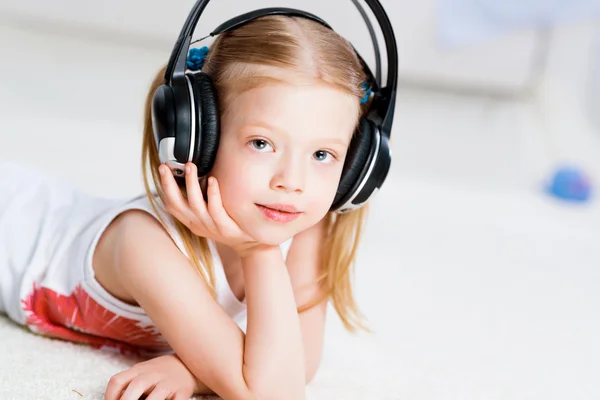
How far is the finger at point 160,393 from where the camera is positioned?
0.92m

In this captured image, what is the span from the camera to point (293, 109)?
36.7 inches

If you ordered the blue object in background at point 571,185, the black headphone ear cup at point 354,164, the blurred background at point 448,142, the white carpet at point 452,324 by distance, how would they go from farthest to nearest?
the blue object in background at point 571,185 → the blurred background at point 448,142 → the white carpet at point 452,324 → the black headphone ear cup at point 354,164

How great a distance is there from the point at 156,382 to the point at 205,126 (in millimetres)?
306

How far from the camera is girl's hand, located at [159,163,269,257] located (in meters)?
0.95

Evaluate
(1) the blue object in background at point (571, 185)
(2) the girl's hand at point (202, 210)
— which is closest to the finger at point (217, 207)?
(2) the girl's hand at point (202, 210)

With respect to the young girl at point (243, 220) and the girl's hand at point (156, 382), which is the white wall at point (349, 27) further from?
the girl's hand at point (156, 382)

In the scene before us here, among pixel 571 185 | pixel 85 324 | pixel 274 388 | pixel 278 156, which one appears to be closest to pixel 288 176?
pixel 278 156

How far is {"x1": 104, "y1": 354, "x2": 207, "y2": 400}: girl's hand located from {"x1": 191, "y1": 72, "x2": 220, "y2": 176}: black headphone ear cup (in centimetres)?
24

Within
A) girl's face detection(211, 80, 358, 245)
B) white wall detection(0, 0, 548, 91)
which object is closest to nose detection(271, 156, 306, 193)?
girl's face detection(211, 80, 358, 245)

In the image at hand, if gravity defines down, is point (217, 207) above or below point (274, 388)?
above

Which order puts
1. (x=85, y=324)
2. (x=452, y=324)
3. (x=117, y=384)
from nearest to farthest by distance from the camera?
(x=117, y=384), (x=85, y=324), (x=452, y=324)

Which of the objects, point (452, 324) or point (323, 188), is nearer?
point (323, 188)

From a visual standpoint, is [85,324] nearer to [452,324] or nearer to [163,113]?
[163,113]

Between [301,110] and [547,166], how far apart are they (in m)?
2.15
